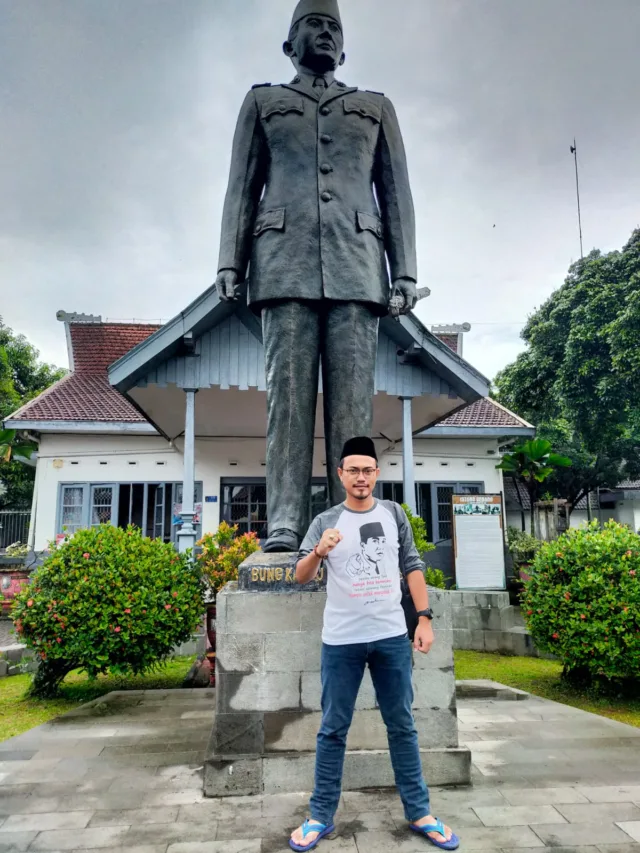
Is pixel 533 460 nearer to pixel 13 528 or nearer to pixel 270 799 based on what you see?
pixel 270 799

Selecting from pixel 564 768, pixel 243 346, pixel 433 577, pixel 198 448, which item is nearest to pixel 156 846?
pixel 564 768

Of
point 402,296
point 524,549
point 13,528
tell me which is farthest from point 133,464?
point 402,296

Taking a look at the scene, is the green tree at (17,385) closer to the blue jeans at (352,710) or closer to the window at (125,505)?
the window at (125,505)

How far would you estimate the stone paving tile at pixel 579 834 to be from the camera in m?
2.61

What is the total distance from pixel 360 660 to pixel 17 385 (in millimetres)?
21068

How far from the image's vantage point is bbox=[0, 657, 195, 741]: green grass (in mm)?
5191

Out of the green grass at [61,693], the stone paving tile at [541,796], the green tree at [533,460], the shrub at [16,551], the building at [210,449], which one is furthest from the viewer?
the shrub at [16,551]

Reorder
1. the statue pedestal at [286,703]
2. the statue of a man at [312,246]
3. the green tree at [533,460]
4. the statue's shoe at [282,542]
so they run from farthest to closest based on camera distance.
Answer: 1. the green tree at [533,460]
2. the statue of a man at [312,246]
3. the statue's shoe at [282,542]
4. the statue pedestal at [286,703]

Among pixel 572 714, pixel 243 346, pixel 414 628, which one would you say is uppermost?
pixel 243 346

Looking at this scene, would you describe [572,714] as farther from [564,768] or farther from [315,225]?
[315,225]

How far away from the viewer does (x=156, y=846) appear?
2.62 meters

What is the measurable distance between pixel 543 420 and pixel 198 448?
1195 cm

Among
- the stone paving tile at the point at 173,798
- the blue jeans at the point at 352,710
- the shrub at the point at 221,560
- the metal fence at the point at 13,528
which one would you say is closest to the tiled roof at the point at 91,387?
the metal fence at the point at 13,528

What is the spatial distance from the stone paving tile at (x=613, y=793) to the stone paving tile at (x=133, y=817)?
2097 mm
